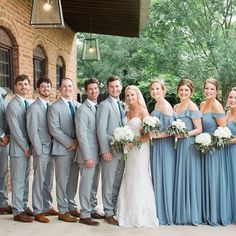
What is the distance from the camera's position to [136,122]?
5.65 m

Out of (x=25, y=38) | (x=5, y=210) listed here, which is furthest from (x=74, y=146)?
(x=25, y=38)

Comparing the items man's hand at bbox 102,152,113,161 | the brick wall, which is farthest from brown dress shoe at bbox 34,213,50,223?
the brick wall

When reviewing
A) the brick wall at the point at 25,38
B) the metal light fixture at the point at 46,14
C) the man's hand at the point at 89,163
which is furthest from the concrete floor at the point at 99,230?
the brick wall at the point at 25,38

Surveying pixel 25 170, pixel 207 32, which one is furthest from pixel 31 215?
pixel 207 32

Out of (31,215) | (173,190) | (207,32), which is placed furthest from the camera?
(207,32)

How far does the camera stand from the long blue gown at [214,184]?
18.7ft

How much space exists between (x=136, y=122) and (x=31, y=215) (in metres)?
2.07

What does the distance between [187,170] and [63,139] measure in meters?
1.71

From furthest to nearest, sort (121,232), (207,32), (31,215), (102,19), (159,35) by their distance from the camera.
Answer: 1. (159,35)
2. (207,32)
3. (102,19)
4. (31,215)
5. (121,232)

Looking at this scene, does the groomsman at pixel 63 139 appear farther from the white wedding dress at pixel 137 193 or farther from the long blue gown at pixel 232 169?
the long blue gown at pixel 232 169

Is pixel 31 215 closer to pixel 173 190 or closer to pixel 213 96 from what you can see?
pixel 173 190

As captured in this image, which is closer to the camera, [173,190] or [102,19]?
[173,190]

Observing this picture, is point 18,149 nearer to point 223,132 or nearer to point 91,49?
point 223,132

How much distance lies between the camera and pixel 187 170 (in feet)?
18.8
